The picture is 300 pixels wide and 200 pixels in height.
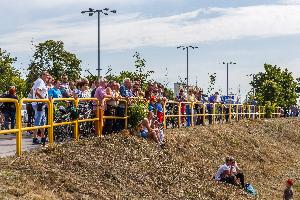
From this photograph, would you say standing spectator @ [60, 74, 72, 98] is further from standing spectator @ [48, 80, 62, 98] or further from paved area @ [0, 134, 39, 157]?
paved area @ [0, 134, 39, 157]

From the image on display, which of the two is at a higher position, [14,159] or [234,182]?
[14,159]

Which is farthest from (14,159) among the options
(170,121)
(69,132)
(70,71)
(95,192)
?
(70,71)

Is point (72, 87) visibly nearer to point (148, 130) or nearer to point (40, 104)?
point (148, 130)

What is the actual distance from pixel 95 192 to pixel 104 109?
16.7 ft

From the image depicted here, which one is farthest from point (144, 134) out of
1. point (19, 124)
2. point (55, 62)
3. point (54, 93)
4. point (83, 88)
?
point (55, 62)

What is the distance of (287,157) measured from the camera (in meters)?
31.3

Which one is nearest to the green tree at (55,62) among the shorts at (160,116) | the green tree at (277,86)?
the green tree at (277,86)

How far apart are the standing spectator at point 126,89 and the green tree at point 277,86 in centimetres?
5960

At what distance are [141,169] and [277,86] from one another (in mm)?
65218

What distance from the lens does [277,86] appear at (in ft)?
255

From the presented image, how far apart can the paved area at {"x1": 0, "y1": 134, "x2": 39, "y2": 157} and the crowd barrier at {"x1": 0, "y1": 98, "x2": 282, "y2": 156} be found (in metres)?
0.55

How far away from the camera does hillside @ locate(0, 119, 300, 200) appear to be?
10863 millimetres

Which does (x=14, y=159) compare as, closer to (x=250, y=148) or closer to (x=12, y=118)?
(x=12, y=118)

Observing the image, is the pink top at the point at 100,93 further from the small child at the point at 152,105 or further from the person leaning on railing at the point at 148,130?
the small child at the point at 152,105
